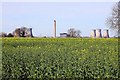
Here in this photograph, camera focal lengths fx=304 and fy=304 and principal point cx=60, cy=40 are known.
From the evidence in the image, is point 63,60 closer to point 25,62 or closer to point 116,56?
point 25,62

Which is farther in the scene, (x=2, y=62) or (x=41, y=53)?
(x=41, y=53)

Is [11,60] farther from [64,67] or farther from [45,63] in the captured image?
[64,67]

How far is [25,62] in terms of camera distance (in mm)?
6539

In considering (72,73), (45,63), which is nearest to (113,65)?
(72,73)

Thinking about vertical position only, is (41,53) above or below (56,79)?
above

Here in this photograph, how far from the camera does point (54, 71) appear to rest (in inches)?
251

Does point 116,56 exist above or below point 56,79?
above

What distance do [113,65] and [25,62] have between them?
74.3 inches

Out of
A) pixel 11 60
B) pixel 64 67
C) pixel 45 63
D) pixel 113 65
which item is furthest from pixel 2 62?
pixel 113 65

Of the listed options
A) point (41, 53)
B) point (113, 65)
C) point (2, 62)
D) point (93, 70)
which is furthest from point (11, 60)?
point (113, 65)

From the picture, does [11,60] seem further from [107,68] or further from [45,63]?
[107,68]

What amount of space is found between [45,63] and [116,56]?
5.43 feet

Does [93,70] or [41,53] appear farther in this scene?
[41,53]

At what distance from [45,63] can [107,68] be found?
1321mm
